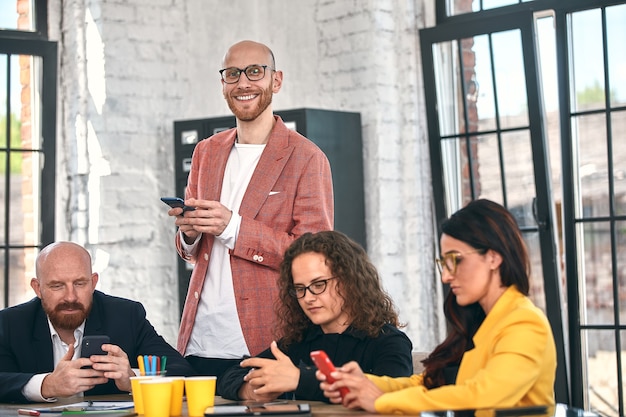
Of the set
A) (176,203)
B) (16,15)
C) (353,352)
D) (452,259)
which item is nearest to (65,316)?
(176,203)

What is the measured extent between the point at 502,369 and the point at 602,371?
9.62 ft

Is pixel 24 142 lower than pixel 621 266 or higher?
higher

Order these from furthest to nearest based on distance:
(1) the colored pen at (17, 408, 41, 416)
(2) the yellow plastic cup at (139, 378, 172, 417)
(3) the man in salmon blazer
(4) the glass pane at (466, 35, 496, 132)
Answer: (4) the glass pane at (466, 35, 496, 132), (3) the man in salmon blazer, (1) the colored pen at (17, 408, 41, 416), (2) the yellow plastic cup at (139, 378, 172, 417)

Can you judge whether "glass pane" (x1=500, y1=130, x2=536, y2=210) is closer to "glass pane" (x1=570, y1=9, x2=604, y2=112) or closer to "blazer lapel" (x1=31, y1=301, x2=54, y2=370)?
"glass pane" (x1=570, y1=9, x2=604, y2=112)

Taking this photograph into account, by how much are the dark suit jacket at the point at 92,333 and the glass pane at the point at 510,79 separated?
8.03 feet

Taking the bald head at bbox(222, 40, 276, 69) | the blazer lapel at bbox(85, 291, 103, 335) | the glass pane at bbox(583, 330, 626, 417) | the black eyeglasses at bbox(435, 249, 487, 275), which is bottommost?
the glass pane at bbox(583, 330, 626, 417)

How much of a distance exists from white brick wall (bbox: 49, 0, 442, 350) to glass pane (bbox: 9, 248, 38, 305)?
0.66ft

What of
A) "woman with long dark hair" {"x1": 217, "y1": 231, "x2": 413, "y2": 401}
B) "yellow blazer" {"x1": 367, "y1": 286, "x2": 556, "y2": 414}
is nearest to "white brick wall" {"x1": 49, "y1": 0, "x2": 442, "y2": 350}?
"woman with long dark hair" {"x1": 217, "y1": 231, "x2": 413, "y2": 401}

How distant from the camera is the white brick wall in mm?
4891

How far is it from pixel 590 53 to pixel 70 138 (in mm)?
2578

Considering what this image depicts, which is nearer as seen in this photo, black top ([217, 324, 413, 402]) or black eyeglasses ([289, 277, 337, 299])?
black top ([217, 324, 413, 402])

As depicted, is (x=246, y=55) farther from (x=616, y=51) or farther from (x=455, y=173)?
(x=455, y=173)

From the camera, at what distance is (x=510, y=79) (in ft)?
15.5

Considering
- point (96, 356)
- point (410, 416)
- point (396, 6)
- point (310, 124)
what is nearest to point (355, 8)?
point (396, 6)
